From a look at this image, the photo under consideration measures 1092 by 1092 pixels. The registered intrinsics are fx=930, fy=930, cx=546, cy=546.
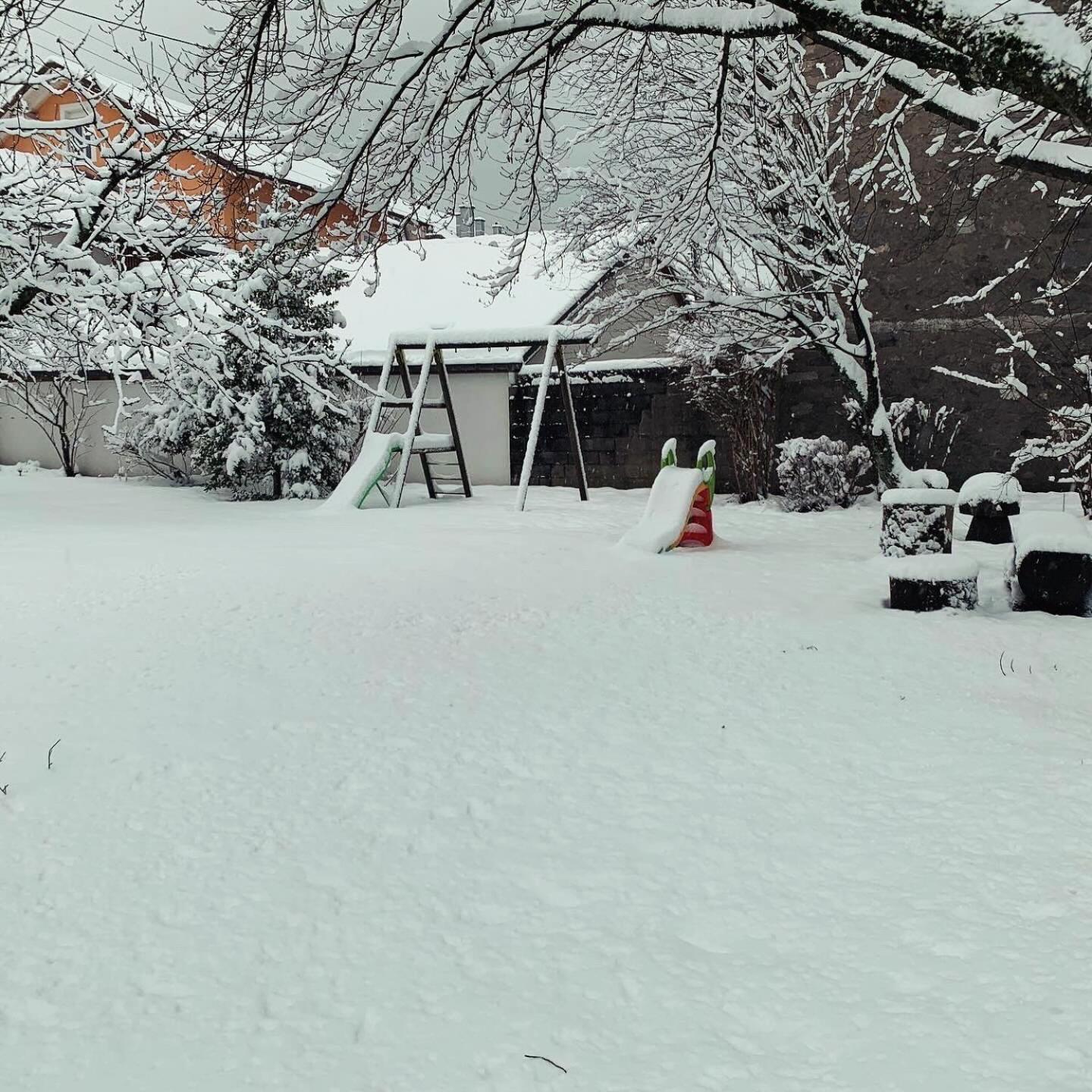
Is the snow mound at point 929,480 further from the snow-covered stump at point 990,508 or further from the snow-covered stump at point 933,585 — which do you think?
the snow-covered stump at point 933,585

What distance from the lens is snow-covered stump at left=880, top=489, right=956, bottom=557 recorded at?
6.45 meters

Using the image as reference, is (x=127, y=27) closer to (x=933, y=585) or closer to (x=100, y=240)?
(x=100, y=240)

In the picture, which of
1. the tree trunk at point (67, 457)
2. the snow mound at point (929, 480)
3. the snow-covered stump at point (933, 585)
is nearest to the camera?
the snow-covered stump at point (933, 585)

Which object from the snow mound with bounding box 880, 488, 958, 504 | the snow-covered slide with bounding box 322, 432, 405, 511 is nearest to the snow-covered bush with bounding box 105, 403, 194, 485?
the snow-covered slide with bounding box 322, 432, 405, 511

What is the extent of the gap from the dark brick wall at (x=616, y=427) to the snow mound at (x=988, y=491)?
161 inches

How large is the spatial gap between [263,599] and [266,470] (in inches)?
247

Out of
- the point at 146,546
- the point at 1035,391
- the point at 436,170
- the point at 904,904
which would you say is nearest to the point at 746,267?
the point at 1035,391

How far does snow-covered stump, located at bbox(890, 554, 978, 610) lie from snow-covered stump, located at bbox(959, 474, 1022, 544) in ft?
8.20

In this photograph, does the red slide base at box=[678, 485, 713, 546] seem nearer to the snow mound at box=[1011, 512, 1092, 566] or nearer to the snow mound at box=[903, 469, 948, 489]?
the snow mound at box=[903, 469, 948, 489]

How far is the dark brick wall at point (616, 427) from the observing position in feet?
39.2

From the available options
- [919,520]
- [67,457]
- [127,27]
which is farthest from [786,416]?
[67,457]

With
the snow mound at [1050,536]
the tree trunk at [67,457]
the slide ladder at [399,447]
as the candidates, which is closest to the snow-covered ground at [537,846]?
the snow mound at [1050,536]

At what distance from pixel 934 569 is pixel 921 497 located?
1114mm

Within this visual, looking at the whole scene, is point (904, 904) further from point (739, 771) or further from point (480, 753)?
point (480, 753)
